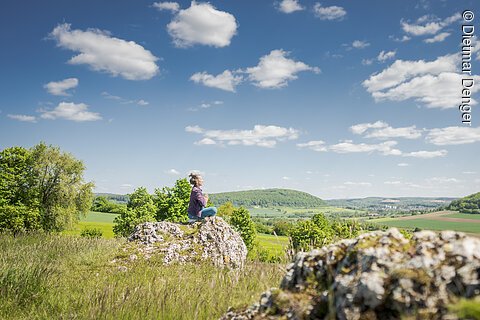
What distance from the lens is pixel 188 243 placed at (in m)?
12.4

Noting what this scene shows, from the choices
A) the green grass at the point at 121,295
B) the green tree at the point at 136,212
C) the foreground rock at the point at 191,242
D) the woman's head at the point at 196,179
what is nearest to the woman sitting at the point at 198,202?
the woman's head at the point at 196,179

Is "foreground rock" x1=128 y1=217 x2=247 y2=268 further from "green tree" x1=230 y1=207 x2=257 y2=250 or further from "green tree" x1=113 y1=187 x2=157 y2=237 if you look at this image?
"green tree" x1=230 y1=207 x2=257 y2=250

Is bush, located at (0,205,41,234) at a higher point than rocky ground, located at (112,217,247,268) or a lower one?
lower

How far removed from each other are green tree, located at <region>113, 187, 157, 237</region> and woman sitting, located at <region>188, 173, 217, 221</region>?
746 inches

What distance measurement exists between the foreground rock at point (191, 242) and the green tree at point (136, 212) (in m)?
19.6

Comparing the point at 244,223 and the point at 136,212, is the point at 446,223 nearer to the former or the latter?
the point at 244,223

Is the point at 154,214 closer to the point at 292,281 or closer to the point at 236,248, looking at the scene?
the point at 236,248

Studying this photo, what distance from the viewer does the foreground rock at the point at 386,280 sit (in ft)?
6.55

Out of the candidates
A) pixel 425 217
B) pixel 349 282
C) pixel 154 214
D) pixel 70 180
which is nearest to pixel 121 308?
pixel 349 282

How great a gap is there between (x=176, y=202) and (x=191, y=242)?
620 inches

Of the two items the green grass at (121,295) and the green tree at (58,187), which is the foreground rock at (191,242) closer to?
the green grass at (121,295)

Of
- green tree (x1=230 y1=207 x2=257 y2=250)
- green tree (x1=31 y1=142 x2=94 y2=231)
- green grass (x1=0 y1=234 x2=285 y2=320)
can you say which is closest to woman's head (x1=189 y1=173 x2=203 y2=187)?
green grass (x1=0 y1=234 x2=285 y2=320)

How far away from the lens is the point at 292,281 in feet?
9.52

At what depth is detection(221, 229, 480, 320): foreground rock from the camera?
2.00 metres
